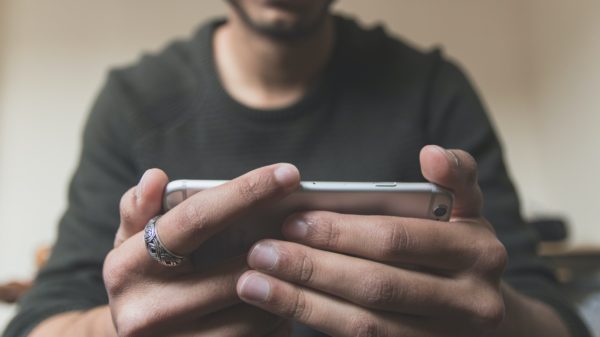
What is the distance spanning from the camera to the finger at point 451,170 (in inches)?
12.0

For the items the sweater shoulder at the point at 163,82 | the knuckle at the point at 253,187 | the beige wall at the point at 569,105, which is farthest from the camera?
the beige wall at the point at 569,105

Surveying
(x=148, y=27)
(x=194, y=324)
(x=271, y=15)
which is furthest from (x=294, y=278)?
(x=148, y=27)

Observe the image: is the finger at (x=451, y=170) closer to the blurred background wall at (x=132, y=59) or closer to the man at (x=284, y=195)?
the man at (x=284, y=195)

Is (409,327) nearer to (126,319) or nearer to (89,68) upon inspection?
(126,319)

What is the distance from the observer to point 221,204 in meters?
0.29

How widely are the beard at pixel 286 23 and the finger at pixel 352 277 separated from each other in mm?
397

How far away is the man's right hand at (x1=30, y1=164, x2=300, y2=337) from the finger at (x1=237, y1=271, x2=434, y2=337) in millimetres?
24

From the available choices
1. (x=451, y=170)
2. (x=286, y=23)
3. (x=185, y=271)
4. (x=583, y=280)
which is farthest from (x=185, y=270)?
(x=583, y=280)

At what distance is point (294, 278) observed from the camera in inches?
12.0

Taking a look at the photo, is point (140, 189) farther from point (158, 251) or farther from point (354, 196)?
point (354, 196)

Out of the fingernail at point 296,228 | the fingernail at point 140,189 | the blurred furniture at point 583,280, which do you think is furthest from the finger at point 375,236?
the blurred furniture at point 583,280

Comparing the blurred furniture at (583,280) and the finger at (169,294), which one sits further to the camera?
the blurred furniture at (583,280)

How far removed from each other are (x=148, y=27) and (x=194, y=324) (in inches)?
49.4

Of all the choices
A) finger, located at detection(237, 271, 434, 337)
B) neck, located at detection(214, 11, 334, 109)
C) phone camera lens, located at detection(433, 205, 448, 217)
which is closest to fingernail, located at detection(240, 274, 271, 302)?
finger, located at detection(237, 271, 434, 337)
